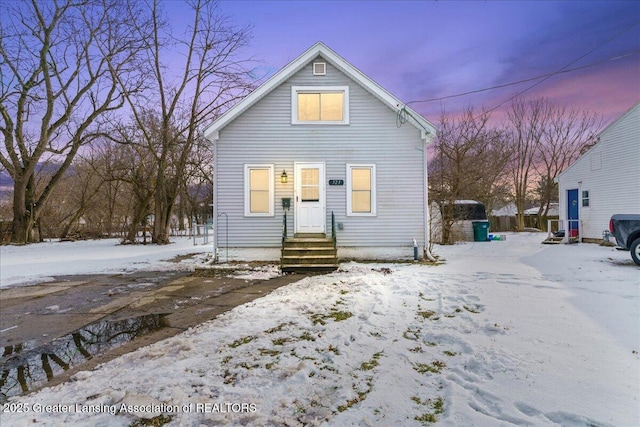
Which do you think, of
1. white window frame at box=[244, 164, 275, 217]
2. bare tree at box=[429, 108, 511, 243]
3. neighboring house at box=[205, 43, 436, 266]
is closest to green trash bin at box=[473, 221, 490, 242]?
bare tree at box=[429, 108, 511, 243]

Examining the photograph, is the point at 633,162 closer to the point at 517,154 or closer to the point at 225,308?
the point at 225,308

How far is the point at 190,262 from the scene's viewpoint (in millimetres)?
10328

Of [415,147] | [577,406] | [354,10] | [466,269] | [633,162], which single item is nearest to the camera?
[577,406]

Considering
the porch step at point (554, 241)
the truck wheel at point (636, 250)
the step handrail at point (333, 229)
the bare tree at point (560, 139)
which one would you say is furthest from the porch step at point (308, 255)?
the bare tree at point (560, 139)

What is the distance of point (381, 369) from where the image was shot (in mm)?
2986

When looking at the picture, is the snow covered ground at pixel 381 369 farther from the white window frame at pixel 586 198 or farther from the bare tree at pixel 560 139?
the bare tree at pixel 560 139

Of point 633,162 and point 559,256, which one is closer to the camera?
point 559,256

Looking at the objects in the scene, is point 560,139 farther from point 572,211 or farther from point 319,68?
point 319,68

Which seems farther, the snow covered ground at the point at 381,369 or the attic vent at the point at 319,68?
→ the attic vent at the point at 319,68

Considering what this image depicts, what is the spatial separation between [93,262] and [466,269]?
1164cm

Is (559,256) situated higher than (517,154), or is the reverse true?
(517,154)

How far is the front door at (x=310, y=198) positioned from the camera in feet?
33.2

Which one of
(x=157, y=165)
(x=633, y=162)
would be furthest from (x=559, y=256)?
(x=157, y=165)

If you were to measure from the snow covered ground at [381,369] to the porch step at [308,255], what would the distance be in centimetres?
310
